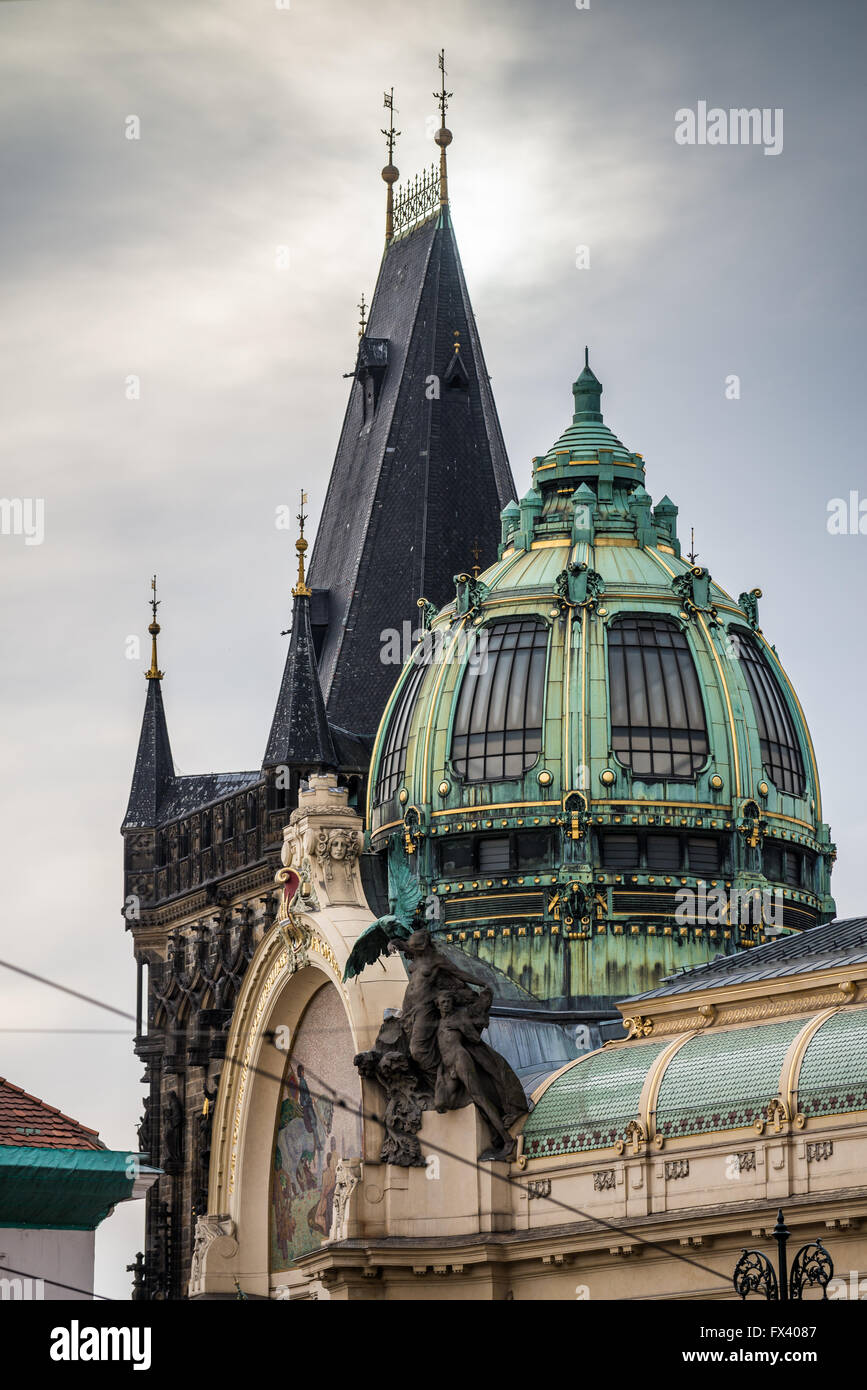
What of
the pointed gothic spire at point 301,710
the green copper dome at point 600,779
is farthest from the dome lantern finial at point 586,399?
the pointed gothic spire at point 301,710

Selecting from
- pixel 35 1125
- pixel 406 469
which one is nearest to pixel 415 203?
pixel 406 469

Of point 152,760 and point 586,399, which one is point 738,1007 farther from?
point 152,760

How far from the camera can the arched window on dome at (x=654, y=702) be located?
64.2m

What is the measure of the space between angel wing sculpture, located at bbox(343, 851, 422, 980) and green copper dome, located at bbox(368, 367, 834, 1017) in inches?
148

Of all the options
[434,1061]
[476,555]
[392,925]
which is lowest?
[434,1061]

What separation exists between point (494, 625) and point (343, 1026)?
30.3ft

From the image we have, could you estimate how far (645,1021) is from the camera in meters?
55.0

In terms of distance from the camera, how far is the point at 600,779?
208ft

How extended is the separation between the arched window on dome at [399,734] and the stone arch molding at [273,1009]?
4.43m

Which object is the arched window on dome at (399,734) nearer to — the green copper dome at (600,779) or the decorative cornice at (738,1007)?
the green copper dome at (600,779)

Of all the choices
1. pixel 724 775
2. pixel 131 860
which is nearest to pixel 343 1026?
pixel 724 775

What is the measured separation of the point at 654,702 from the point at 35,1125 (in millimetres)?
24252

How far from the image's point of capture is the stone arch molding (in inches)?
2362

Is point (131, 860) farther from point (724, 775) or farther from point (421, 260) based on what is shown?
point (724, 775)
